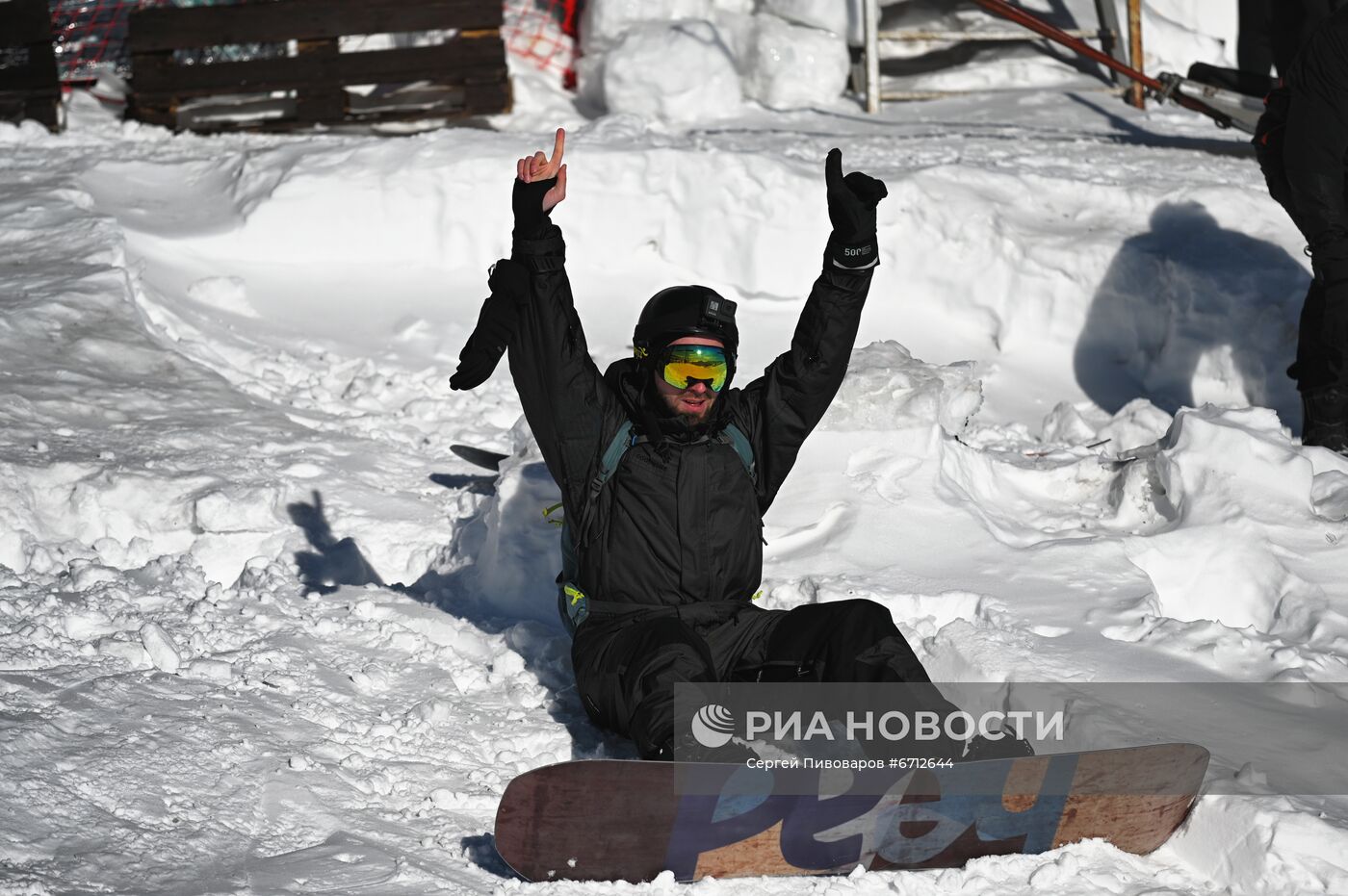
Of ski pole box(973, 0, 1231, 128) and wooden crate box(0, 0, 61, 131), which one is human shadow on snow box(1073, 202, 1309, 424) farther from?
wooden crate box(0, 0, 61, 131)

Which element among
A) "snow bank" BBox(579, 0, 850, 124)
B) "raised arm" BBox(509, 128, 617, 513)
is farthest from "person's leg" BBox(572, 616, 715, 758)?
"snow bank" BBox(579, 0, 850, 124)

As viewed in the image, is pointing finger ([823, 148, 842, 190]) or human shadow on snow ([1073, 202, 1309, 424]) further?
human shadow on snow ([1073, 202, 1309, 424])

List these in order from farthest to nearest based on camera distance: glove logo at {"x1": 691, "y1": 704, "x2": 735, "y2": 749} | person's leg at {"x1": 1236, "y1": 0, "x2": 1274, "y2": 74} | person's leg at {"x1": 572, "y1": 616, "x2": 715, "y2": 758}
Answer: person's leg at {"x1": 1236, "y1": 0, "x2": 1274, "y2": 74} → person's leg at {"x1": 572, "y1": 616, "x2": 715, "y2": 758} → glove logo at {"x1": 691, "y1": 704, "x2": 735, "y2": 749}

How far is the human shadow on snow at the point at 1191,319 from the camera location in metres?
7.57

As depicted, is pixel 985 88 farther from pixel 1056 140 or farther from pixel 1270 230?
pixel 1270 230

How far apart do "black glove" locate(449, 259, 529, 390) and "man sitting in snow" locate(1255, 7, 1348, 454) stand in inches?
154

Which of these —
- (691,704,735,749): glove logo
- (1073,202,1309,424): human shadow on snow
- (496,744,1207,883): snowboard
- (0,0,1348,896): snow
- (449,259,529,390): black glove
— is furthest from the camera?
(1073,202,1309,424): human shadow on snow

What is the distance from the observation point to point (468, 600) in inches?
202

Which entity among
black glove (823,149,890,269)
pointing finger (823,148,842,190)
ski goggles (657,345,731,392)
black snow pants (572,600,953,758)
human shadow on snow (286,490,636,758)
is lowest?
human shadow on snow (286,490,636,758)

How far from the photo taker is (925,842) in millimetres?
3324

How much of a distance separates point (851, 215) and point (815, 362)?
444 mm

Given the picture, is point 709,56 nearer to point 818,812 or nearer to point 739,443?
point 739,443

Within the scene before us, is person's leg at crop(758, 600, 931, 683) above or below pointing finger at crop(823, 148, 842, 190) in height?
below

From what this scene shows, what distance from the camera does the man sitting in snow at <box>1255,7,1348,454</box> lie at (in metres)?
6.15
